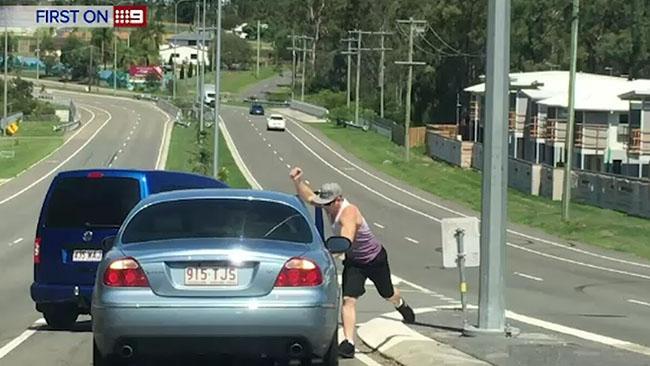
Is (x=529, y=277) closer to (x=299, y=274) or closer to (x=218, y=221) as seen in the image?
(x=218, y=221)

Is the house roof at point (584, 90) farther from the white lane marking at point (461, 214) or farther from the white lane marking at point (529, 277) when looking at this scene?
the white lane marking at point (529, 277)

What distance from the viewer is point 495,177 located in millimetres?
13359

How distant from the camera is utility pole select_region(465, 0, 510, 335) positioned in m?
13.2

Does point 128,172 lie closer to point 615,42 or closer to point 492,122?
point 492,122

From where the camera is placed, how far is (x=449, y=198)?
2354 inches

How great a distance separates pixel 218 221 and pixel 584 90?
71.5 metres

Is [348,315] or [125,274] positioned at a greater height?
[125,274]

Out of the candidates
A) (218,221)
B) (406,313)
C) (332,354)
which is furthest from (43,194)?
(332,354)

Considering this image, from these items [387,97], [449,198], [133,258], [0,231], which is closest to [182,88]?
[387,97]

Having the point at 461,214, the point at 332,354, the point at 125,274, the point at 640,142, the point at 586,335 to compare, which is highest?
the point at 125,274

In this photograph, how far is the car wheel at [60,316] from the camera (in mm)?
15680

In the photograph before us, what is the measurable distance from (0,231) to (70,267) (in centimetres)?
2856

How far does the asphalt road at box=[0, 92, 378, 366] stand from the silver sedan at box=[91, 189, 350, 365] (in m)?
2.54

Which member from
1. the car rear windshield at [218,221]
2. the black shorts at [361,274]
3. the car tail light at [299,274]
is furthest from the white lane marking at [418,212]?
the car tail light at [299,274]
